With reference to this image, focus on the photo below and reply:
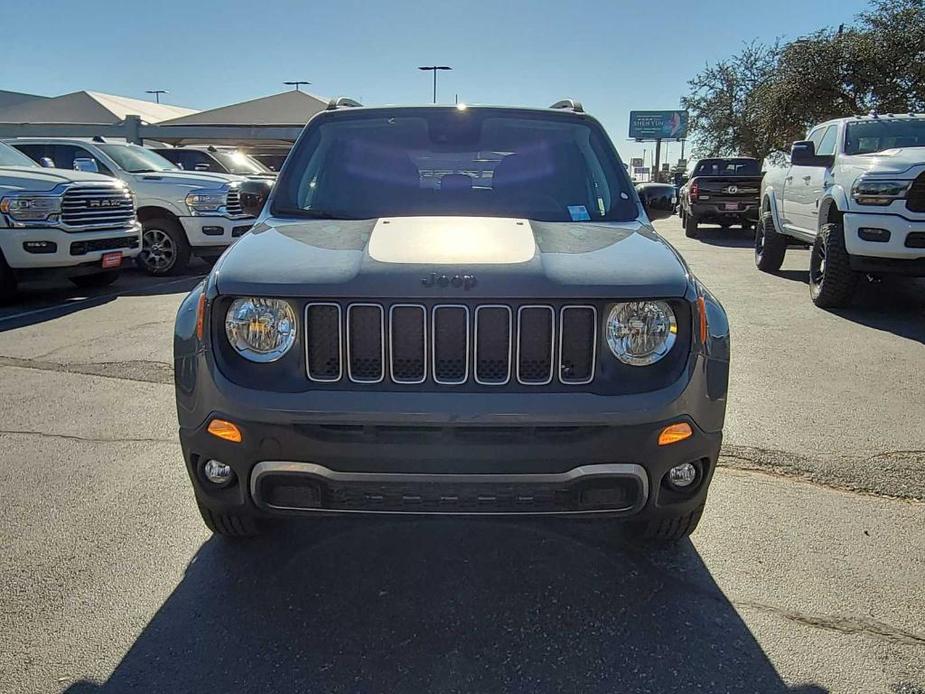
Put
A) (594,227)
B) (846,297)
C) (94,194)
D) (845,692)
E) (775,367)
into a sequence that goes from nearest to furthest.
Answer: (845,692)
(594,227)
(775,367)
(846,297)
(94,194)

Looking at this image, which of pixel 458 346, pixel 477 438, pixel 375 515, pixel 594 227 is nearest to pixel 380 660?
pixel 375 515

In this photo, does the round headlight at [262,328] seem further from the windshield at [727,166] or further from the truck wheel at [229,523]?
the windshield at [727,166]

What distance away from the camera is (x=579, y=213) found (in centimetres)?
334

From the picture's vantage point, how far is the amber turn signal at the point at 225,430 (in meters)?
2.30

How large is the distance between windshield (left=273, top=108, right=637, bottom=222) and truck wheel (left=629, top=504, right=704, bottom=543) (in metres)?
1.33

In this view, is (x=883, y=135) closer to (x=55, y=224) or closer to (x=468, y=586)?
(x=468, y=586)

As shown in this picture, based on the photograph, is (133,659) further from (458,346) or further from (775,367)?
(775,367)

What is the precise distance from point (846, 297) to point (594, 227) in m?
5.76

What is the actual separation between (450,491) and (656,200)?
225 centimetres

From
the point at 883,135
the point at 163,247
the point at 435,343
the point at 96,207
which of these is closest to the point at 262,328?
the point at 435,343

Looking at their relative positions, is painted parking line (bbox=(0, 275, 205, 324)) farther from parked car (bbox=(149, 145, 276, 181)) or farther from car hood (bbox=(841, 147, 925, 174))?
car hood (bbox=(841, 147, 925, 174))

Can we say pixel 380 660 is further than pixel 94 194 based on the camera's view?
No

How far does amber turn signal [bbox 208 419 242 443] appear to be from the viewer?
2301mm

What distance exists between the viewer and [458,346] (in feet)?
7.68
